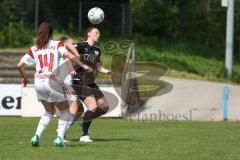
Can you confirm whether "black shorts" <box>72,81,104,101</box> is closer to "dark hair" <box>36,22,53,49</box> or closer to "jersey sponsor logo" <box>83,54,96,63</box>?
"jersey sponsor logo" <box>83,54,96,63</box>

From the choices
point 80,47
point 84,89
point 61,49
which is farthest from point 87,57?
point 61,49

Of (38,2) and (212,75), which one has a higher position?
(38,2)

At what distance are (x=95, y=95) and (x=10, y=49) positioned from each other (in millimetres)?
18107

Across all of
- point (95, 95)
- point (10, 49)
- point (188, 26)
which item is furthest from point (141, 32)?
point (95, 95)

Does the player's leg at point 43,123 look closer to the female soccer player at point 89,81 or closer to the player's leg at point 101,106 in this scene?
the female soccer player at point 89,81

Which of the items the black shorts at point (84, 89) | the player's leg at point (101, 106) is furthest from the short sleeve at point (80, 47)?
the player's leg at point (101, 106)

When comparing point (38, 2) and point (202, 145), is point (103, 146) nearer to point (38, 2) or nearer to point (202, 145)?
point (202, 145)

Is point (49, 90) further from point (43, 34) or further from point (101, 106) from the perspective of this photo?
point (101, 106)

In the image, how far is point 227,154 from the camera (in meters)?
11.3

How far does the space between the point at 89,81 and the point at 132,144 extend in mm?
1521

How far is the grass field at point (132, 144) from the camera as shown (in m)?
10.9

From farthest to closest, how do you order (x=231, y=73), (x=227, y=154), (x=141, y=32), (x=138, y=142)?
(x=141, y=32) → (x=231, y=73) → (x=138, y=142) → (x=227, y=154)

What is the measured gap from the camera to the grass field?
10.9 metres

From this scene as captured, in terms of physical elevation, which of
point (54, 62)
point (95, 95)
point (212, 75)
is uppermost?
point (54, 62)
